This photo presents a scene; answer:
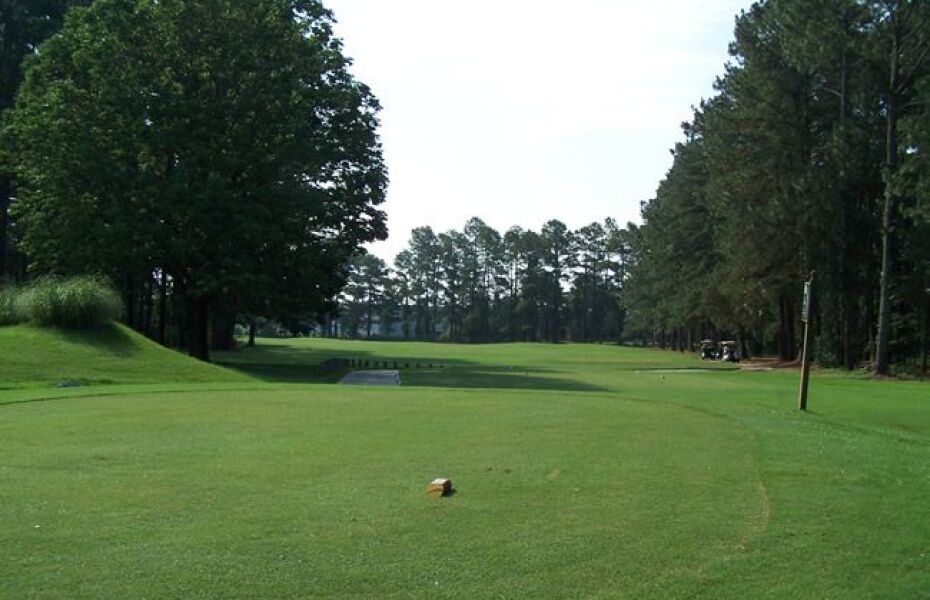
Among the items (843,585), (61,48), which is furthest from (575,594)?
(61,48)

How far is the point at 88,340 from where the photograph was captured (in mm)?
27750

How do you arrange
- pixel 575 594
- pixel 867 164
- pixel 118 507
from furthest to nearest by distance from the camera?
pixel 867 164 → pixel 118 507 → pixel 575 594

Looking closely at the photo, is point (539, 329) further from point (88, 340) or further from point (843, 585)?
point (843, 585)

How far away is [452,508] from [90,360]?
70.0 ft

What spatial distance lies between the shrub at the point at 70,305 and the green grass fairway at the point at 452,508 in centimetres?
1460

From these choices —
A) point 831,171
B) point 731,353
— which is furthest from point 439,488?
point 731,353

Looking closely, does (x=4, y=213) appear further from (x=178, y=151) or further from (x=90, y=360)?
(x=90, y=360)

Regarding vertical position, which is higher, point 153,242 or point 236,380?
point 153,242

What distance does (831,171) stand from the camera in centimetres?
4706

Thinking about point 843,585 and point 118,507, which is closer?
point 843,585

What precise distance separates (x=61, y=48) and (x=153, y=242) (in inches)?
423

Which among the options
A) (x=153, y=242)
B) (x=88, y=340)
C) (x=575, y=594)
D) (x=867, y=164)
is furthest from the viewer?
(x=867, y=164)

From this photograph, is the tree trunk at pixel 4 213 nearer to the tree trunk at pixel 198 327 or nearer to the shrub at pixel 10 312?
the tree trunk at pixel 198 327

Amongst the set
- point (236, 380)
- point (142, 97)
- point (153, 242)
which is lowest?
point (236, 380)
